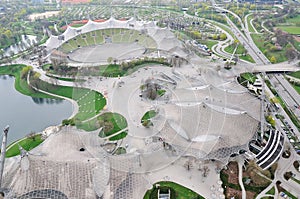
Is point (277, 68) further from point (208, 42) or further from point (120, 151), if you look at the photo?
point (120, 151)

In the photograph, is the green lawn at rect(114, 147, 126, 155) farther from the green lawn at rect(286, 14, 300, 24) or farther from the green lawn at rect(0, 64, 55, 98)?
the green lawn at rect(286, 14, 300, 24)

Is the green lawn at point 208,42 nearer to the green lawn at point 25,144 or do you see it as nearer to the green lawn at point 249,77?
the green lawn at point 249,77

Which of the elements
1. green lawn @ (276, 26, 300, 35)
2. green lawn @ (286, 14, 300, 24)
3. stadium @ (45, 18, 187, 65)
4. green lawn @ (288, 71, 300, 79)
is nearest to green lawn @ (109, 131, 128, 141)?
stadium @ (45, 18, 187, 65)

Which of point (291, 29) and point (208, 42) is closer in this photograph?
point (208, 42)

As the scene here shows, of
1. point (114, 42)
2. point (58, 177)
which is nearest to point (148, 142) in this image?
point (58, 177)

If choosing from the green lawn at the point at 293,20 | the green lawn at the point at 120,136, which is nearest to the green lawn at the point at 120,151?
the green lawn at the point at 120,136

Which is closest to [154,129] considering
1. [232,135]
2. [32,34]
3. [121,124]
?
[121,124]
